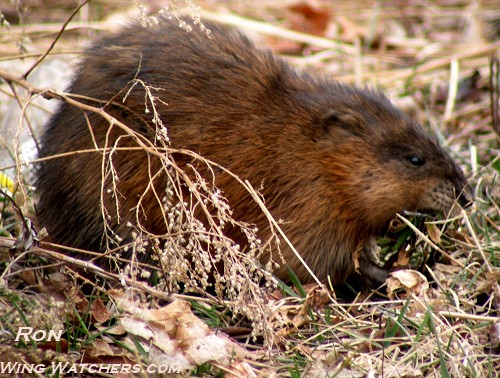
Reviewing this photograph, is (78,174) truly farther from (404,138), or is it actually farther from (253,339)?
(404,138)

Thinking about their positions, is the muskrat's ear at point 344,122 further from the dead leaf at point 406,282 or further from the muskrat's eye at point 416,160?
the dead leaf at point 406,282

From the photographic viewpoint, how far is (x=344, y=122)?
462cm

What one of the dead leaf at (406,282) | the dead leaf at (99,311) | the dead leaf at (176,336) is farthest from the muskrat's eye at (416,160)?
the dead leaf at (99,311)

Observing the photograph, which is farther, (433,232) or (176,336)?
(433,232)

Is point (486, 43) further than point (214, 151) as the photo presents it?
Yes

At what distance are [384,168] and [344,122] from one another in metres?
0.35

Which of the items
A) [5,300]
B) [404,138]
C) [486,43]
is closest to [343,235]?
[404,138]

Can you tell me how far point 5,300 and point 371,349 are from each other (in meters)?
1.71

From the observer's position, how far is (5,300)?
3787 millimetres

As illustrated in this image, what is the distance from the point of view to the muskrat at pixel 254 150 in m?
4.32

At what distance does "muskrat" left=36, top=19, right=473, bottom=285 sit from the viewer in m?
4.32

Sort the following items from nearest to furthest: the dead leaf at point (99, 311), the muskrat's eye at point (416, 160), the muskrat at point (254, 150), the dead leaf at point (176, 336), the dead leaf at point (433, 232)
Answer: the dead leaf at point (176, 336) < the dead leaf at point (99, 311) < the muskrat at point (254, 150) < the dead leaf at point (433, 232) < the muskrat's eye at point (416, 160)

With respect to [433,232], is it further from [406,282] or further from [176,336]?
[176,336]

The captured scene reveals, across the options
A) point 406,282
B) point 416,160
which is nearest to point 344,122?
point 416,160
